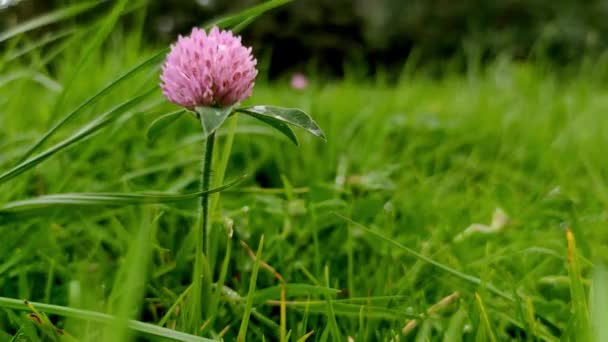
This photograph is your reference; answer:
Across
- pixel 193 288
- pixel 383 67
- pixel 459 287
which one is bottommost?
pixel 459 287

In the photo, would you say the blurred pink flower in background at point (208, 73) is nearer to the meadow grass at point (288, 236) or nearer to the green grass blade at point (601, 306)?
the meadow grass at point (288, 236)

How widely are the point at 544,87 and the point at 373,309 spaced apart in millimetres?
1975

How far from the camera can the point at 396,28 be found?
5.44 m

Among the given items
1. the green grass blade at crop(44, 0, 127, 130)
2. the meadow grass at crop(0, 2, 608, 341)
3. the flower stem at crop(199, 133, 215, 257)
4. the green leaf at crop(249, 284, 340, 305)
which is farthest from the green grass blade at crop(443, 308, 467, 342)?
the green grass blade at crop(44, 0, 127, 130)

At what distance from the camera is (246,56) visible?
1.65 feet

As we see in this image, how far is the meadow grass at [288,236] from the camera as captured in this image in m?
0.51

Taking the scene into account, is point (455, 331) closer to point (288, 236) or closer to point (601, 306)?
point (601, 306)

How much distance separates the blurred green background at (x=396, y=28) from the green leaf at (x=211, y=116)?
4.18 m

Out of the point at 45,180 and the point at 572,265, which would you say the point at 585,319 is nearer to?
the point at 572,265

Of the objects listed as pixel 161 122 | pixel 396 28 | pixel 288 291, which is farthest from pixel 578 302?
pixel 396 28

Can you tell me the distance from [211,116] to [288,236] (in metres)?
0.37

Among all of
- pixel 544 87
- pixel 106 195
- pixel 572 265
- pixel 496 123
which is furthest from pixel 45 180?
pixel 544 87

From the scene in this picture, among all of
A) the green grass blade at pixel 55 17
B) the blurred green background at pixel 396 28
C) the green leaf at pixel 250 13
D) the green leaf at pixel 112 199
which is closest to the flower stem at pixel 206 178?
the green leaf at pixel 112 199

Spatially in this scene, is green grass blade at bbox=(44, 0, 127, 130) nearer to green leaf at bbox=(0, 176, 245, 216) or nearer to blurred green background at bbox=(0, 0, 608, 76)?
green leaf at bbox=(0, 176, 245, 216)
